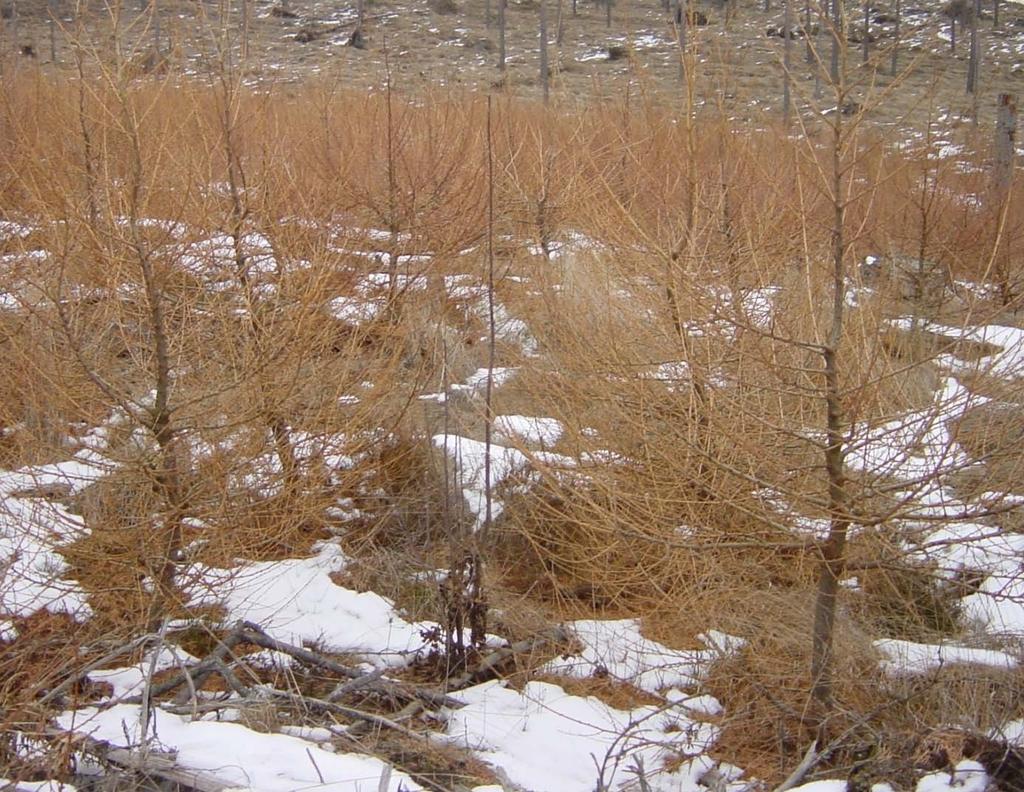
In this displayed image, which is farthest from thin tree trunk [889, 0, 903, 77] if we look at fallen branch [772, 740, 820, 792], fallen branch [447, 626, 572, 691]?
fallen branch [447, 626, 572, 691]

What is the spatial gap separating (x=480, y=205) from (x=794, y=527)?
597 centimetres

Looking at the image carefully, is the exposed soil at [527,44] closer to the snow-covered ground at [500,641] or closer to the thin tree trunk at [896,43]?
the thin tree trunk at [896,43]

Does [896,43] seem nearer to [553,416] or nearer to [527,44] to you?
[553,416]

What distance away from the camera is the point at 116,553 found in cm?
461

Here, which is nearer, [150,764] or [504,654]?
[150,764]

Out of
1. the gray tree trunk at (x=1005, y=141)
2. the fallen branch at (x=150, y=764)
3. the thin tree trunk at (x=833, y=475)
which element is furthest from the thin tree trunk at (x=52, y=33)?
the gray tree trunk at (x=1005, y=141)

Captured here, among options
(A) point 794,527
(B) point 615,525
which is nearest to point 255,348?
(B) point 615,525

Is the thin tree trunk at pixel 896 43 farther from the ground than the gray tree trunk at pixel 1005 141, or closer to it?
farther from the ground

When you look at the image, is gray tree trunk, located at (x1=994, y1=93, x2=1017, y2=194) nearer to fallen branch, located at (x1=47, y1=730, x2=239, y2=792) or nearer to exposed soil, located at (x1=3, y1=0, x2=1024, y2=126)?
fallen branch, located at (x1=47, y1=730, x2=239, y2=792)

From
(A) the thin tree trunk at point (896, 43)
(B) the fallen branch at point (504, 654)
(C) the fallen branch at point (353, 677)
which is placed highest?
(A) the thin tree trunk at point (896, 43)

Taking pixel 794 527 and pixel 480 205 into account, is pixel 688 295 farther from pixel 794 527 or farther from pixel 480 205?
pixel 480 205

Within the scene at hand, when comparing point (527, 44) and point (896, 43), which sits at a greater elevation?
point (527, 44)

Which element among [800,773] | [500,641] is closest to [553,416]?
[500,641]

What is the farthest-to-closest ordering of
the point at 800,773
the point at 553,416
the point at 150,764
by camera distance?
the point at 553,416 → the point at 800,773 → the point at 150,764
